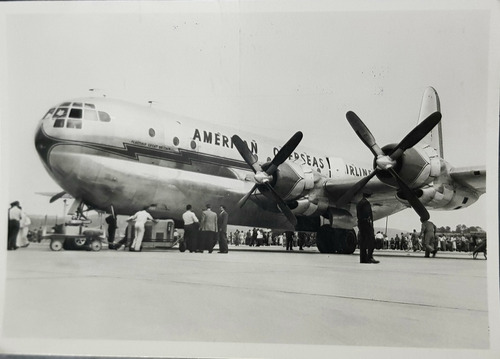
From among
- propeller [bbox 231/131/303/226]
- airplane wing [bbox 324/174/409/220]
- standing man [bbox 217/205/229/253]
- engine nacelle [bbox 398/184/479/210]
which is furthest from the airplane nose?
engine nacelle [bbox 398/184/479/210]

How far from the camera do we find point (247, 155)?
6.24 metres

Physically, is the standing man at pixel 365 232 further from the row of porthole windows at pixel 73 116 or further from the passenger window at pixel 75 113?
the passenger window at pixel 75 113

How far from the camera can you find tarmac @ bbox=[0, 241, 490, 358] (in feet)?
14.3

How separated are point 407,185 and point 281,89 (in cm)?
192

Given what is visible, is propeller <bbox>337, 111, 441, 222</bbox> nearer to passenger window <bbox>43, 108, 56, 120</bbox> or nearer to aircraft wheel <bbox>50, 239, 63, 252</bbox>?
passenger window <bbox>43, 108, 56, 120</bbox>

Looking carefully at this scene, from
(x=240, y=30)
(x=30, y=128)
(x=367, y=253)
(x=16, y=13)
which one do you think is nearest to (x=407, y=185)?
(x=367, y=253)

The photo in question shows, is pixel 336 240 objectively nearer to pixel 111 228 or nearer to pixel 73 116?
pixel 111 228

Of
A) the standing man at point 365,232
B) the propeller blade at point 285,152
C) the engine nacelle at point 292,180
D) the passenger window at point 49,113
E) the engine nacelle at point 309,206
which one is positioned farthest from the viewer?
the engine nacelle at point 309,206

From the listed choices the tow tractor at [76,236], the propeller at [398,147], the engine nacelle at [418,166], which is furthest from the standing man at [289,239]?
the tow tractor at [76,236]

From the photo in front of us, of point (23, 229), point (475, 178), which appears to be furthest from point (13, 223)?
point (475, 178)

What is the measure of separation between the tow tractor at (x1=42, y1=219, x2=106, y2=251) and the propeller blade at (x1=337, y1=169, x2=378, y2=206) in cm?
298

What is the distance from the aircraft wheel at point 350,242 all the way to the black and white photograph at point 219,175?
7cm

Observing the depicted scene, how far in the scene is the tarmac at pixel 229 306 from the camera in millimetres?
4359

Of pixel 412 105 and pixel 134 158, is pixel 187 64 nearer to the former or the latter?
pixel 134 158
